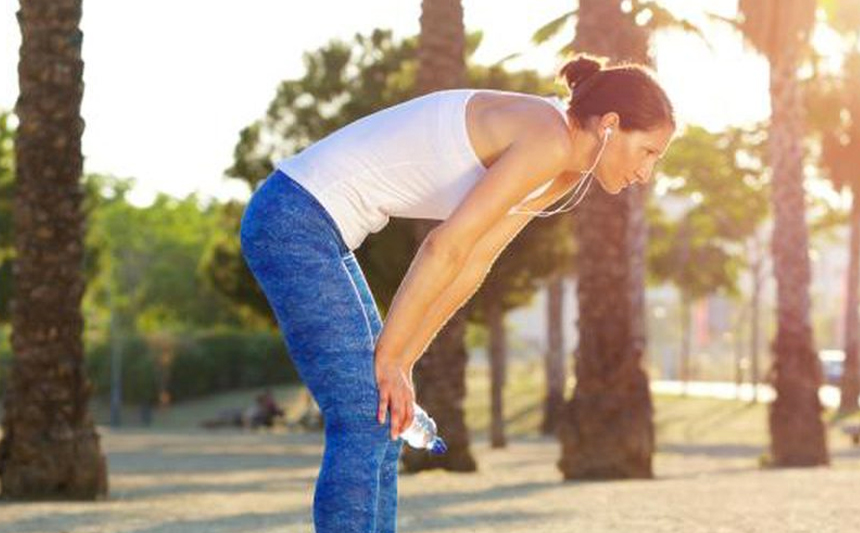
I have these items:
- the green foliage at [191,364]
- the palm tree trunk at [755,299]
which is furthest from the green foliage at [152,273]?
the palm tree trunk at [755,299]

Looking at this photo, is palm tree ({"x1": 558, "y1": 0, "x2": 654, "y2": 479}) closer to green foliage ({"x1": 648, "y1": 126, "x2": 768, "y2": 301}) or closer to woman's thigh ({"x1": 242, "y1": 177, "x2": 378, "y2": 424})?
woman's thigh ({"x1": 242, "y1": 177, "x2": 378, "y2": 424})

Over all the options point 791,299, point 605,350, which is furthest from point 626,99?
point 791,299

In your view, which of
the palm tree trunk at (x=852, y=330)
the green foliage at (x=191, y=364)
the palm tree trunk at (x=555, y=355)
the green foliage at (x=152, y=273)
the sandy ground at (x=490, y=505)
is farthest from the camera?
the green foliage at (x=152, y=273)

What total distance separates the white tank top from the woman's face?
0.47 ft

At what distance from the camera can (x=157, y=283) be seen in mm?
88250

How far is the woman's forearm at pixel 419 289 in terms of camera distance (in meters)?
4.86

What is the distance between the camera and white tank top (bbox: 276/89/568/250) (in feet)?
16.2

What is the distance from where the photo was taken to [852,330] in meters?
49.2

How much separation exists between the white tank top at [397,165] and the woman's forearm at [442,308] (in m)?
0.20

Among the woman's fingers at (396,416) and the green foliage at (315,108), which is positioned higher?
the green foliage at (315,108)

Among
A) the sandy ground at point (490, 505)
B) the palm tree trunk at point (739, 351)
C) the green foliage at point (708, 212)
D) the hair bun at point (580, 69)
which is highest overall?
the green foliage at point (708, 212)

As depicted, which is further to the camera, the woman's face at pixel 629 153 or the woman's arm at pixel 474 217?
the woman's face at pixel 629 153

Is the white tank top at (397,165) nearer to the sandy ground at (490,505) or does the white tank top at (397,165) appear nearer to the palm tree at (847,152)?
the sandy ground at (490,505)

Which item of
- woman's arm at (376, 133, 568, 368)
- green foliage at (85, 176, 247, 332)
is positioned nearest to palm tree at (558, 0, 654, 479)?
woman's arm at (376, 133, 568, 368)
